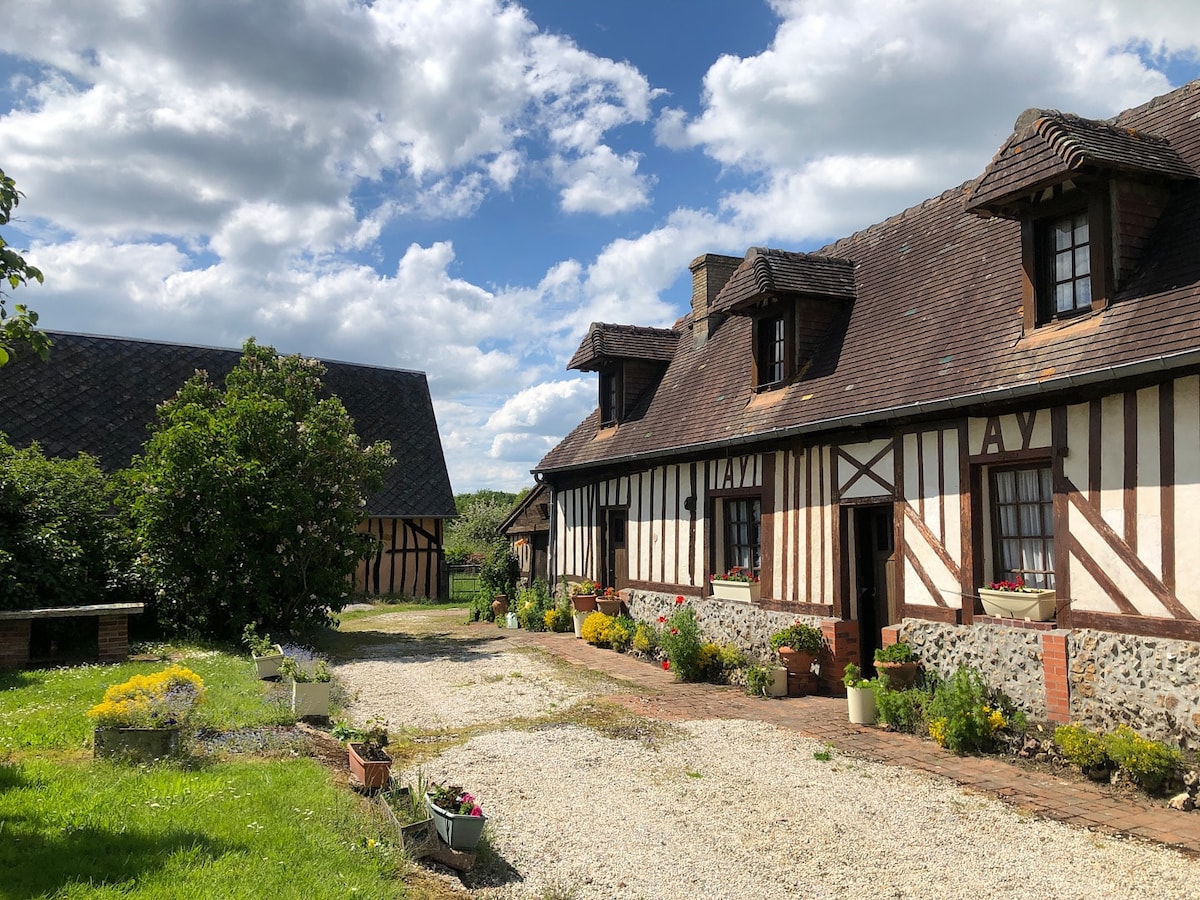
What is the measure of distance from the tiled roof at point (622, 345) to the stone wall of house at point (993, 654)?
8077mm

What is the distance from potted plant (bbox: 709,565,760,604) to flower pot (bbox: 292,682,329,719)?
17.6 feet

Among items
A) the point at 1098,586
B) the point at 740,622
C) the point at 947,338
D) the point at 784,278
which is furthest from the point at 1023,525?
the point at 784,278

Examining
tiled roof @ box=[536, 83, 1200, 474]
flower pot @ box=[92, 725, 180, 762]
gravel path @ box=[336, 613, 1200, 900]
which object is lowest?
gravel path @ box=[336, 613, 1200, 900]

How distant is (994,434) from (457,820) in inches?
227

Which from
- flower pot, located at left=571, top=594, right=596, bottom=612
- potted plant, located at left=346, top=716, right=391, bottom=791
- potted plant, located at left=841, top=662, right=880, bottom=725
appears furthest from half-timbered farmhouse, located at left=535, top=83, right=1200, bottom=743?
potted plant, located at left=346, top=716, right=391, bottom=791

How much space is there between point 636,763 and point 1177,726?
3.96 meters

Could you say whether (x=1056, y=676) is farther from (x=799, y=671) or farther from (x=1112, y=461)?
(x=799, y=671)

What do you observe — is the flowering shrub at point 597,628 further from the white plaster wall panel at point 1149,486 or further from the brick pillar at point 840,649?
the white plaster wall panel at point 1149,486

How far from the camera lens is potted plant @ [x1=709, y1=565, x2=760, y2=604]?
10.8m

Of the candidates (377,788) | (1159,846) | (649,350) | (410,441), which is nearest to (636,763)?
(377,788)

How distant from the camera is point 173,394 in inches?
844

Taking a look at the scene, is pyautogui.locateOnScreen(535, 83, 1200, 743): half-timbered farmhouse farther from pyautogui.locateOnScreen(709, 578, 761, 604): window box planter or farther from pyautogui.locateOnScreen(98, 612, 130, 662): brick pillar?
pyautogui.locateOnScreen(98, 612, 130, 662): brick pillar

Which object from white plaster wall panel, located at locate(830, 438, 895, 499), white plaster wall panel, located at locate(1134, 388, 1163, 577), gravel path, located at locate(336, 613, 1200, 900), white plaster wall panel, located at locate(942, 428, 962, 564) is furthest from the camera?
white plaster wall panel, located at locate(830, 438, 895, 499)

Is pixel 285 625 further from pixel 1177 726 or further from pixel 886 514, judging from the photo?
pixel 1177 726
